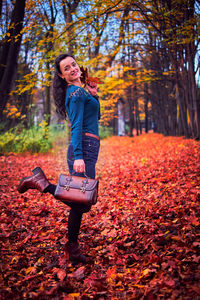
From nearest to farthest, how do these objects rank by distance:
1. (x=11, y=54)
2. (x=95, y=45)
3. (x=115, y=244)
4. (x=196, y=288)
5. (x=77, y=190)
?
1. (x=196, y=288)
2. (x=77, y=190)
3. (x=115, y=244)
4. (x=11, y=54)
5. (x=95, y=45)

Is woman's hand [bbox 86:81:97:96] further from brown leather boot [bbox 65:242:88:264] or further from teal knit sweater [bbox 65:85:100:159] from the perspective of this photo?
brown leather boot [bbox 65:242:88:264]

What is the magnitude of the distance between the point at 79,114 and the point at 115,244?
5.94 feet

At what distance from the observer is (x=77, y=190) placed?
87.3 inches

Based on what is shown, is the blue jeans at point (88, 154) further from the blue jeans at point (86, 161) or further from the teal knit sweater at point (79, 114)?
the teal knit sweater at point (79, 114)

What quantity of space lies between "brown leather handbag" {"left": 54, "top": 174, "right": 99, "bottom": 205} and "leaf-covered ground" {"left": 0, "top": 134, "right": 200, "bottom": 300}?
815 mm

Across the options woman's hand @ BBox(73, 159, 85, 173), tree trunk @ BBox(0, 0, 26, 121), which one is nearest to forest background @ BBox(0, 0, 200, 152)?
tree trunk @ BBox(0, 0, 26, 121)

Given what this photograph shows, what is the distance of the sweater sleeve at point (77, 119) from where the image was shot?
89.3 inches

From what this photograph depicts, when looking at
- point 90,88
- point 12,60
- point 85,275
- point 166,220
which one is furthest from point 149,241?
point 12,60

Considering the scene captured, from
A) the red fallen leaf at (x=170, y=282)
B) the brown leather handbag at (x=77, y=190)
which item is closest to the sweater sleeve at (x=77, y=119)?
the brown leather handbag at (x=77, y=190)

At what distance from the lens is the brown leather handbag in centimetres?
218

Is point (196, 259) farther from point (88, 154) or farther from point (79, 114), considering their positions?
point (79, 114)

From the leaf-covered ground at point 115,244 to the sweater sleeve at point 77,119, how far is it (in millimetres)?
1307

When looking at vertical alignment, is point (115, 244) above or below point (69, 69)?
below

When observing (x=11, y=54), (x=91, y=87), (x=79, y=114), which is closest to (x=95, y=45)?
(x=11, y=54)
